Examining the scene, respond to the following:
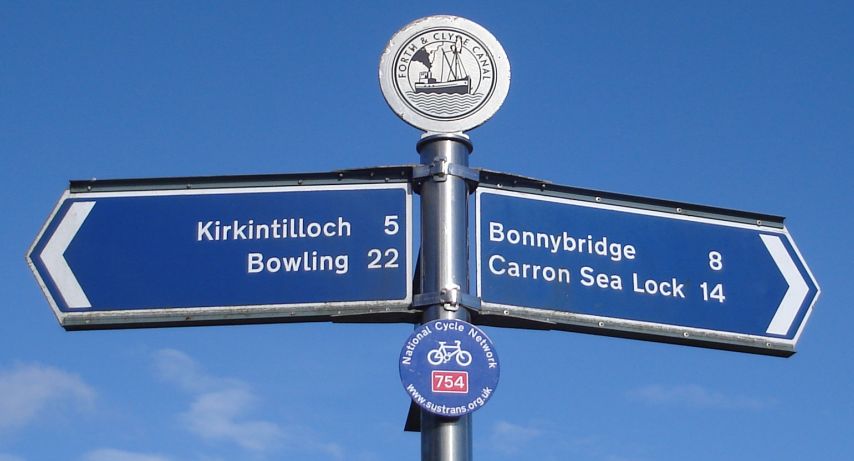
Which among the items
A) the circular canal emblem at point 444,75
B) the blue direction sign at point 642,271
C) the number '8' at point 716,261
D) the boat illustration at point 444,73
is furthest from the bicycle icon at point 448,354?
the number '8' at point 716,261

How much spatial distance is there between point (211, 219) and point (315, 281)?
47 centimetres

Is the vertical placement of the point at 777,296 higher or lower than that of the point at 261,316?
higher

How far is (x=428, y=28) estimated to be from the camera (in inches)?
167

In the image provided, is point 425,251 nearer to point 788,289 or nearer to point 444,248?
point 444,248

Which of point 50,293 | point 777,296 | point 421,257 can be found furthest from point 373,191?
point 777,296

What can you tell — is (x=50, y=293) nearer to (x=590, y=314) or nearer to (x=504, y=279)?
(x=504, y=279)

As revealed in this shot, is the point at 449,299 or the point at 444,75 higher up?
the point at 444,75

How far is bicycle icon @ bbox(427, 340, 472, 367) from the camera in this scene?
11.9ft

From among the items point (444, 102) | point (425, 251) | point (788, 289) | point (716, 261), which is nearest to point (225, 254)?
point (425, 251)

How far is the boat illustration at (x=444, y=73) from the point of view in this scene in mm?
4176

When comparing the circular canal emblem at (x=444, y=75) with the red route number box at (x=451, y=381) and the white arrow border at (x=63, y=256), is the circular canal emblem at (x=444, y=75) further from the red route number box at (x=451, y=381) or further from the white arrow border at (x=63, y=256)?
the white arrow border at (x=63, y=256)

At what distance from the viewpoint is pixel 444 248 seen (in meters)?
3.88

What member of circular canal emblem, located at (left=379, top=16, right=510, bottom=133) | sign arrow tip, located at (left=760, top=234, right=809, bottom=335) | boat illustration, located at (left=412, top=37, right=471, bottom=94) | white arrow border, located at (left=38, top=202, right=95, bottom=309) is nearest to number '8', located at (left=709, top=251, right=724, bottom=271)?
sign arrow tip, located at (left=760, top=234, right=809, bottom=335)

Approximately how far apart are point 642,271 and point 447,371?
98cm
